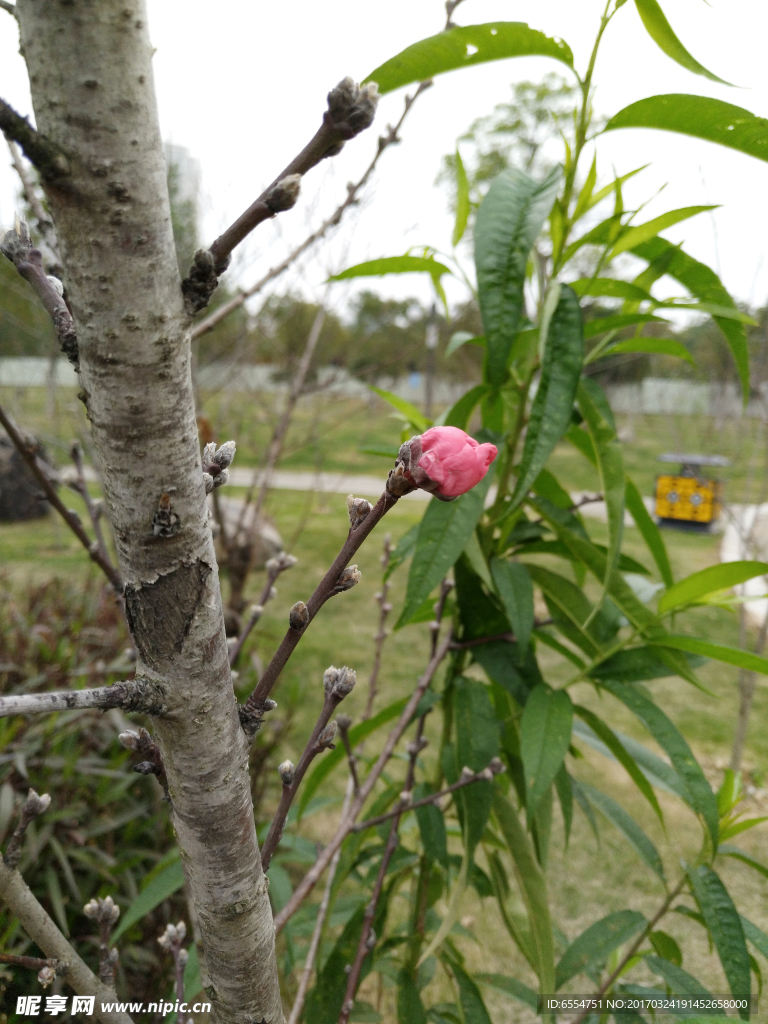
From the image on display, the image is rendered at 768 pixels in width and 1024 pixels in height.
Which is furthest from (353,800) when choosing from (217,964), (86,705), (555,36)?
(555,36)

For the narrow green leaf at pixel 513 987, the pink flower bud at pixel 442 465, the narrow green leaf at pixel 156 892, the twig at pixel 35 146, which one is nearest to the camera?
the twig at pixel 35 146

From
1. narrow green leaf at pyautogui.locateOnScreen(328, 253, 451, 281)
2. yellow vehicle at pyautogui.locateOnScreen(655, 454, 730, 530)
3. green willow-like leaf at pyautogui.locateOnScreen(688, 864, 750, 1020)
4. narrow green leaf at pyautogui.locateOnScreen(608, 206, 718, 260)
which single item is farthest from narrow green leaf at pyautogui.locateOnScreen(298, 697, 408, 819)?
yellow vehicle at pyautogui.locateOnScreen(655, 454, 730, 530)

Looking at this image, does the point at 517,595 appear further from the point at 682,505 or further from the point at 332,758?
the point at 682,505

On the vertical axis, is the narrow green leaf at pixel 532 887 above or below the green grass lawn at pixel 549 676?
above

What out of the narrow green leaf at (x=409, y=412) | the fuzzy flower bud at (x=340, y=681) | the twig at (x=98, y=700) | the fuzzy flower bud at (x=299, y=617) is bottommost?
the fuzzy flower bud at (x=340, y=681)

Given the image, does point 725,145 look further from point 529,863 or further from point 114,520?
point 529,863

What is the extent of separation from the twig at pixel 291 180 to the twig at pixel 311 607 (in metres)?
0.18

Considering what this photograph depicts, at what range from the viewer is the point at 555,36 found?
842 mm

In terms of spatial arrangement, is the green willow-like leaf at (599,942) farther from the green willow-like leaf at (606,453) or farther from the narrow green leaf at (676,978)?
the green willow-like leaf at (606,453)

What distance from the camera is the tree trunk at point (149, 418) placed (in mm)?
353

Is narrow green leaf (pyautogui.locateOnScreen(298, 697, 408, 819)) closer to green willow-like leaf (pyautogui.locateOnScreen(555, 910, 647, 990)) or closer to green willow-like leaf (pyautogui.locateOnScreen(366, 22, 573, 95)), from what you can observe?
green willow-like leaf (pyautogui.locateOnScreen(555, 910, 647, 990))

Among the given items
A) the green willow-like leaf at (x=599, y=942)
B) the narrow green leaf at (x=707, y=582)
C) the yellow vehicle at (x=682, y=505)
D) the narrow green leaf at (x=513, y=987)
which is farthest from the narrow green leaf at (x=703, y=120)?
the yellow vehicle at (x=682, y=505)

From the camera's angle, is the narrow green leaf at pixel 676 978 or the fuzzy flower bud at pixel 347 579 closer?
the fuzzy flower bud at pixel 347 579

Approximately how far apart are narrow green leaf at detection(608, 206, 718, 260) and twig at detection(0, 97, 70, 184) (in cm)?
83
